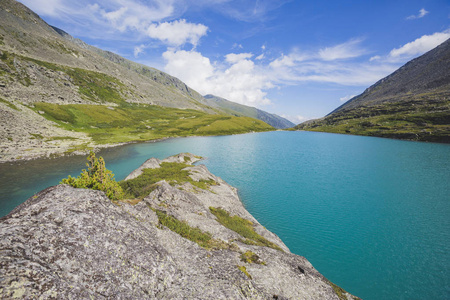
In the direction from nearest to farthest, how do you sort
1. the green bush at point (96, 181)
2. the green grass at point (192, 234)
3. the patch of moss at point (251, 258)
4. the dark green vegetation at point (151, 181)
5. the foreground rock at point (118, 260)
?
the foreground rock at point (118, 260) < the green bush at point (96, 181) < the patch of moss at point (251, 258) < the green grass at point (192, 234) < the dark green vegetation at point (151, 181)

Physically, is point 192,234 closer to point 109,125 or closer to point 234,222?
point 234,222

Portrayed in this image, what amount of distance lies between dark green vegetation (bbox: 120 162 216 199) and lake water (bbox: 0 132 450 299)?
13954 millimetres

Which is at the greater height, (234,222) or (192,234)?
(192,234)

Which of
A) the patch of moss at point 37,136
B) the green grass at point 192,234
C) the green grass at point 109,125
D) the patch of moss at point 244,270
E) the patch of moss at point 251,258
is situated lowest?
the patch of moss at point 251,258

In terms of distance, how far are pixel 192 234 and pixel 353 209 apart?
38.5m

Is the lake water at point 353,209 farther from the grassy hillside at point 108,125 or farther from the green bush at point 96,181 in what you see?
the grassy hillside at point 108,125

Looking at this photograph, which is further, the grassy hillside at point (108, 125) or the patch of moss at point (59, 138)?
the grassy hillside at point (108, 125)

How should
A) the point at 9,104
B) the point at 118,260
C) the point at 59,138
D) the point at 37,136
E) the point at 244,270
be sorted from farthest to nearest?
the point at 9,104, the point at 59,138, the point at 37,136, the point at 244,270, the point at 118,260

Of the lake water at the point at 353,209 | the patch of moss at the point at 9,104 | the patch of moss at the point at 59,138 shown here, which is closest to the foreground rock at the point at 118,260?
the lake water at the point at 353,209

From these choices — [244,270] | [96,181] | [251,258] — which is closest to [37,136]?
[96,181]

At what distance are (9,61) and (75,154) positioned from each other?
154 metres

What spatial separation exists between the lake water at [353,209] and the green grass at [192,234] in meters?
17.4

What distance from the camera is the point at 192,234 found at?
1962 centimetres

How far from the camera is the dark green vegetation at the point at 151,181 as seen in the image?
34688mm
